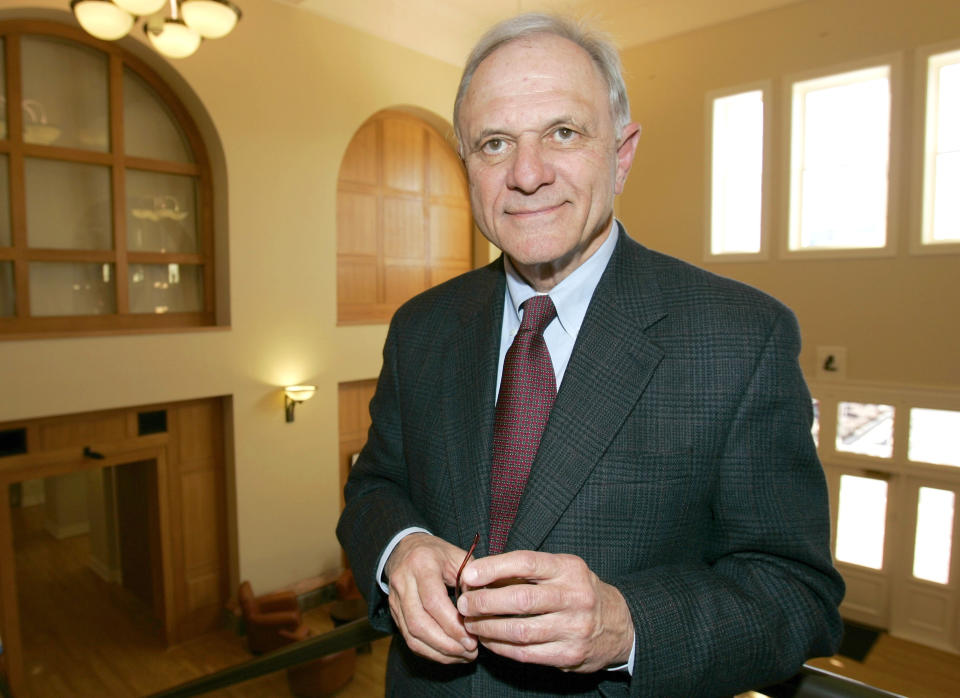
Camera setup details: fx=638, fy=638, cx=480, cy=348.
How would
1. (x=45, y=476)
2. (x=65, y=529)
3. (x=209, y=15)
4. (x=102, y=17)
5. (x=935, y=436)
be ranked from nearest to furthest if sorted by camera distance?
1. (x=102, y=17)
2. (x=209, y=15)
3. (x=45, y=476)
4. (x=935, y=436)
5. (x=65, y=529)

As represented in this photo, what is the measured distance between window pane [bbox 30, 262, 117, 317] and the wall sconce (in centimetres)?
206

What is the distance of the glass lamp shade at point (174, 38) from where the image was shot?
490 centimetres

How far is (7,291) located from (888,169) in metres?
10.1

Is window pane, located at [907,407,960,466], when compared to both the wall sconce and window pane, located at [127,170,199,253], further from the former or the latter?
window pane, located at [127,170,199,253]

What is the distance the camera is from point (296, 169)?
7.68 metres

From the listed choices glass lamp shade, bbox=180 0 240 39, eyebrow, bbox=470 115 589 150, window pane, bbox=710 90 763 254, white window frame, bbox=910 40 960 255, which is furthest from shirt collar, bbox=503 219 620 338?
window pane, bbox=710 90 763 254

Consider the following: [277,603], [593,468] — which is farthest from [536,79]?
[277,603]

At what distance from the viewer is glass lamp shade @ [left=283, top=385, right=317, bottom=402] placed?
25.2 feet

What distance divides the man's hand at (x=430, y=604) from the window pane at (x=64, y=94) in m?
6.89

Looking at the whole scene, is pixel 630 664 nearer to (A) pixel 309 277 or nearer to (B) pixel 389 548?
(B) pixel 389 548

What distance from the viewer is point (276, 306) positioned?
7.64 metres

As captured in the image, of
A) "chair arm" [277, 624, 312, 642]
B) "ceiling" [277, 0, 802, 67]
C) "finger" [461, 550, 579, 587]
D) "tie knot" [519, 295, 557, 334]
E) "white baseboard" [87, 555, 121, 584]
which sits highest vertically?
"ceiling" [277, 0, 802, 67]

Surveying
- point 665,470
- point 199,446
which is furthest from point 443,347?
point 199,446

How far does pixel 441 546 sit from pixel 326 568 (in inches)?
315
